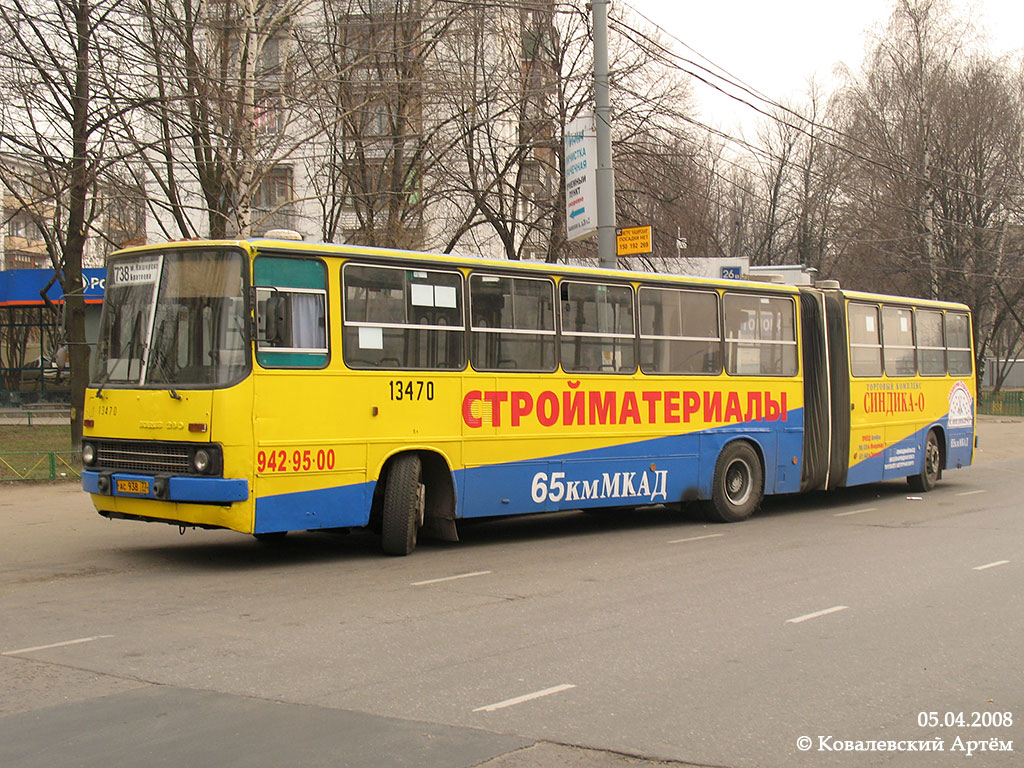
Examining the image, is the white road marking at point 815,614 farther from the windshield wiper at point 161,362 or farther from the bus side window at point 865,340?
the bus side window at point 865,340

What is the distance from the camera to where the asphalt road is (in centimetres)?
565

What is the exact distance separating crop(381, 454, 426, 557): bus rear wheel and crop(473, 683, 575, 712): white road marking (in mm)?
5339

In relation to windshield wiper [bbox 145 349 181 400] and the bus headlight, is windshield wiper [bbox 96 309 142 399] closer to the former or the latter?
windshield wiper [bbox 145 349 181 400]

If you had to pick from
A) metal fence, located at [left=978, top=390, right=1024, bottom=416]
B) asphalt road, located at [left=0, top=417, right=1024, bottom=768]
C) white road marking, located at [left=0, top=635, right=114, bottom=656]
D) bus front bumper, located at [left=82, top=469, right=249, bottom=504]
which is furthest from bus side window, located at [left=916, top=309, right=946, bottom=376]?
metal fence, located at [left=978, top=390, right=1024, bottom=416]

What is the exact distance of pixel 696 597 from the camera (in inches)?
382

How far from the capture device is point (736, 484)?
15938 millimetres

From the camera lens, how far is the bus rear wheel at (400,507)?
11891mm

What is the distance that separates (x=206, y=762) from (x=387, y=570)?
5.89 m

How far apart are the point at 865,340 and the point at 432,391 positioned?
8752mm

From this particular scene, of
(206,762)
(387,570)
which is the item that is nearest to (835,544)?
(387,570)

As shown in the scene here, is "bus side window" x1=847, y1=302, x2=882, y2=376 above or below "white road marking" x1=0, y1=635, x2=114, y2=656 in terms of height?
above

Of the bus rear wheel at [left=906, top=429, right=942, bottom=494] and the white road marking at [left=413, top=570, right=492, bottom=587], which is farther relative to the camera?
the bus rear wheel at [left=906, top=429, right=942, bottom=494]

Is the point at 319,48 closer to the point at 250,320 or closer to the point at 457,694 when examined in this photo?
the point at 250,320

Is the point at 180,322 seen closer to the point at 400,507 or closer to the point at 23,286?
the point at 400,507
